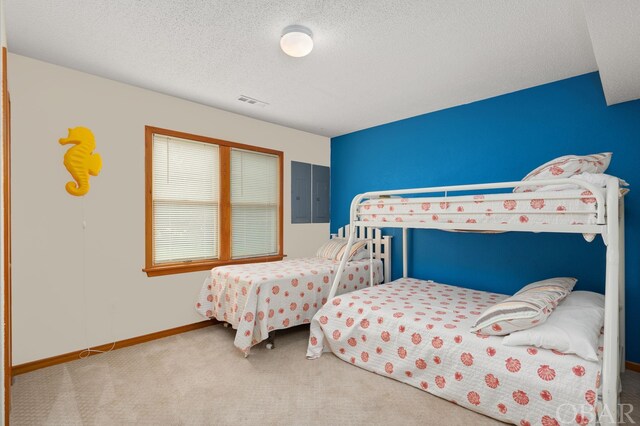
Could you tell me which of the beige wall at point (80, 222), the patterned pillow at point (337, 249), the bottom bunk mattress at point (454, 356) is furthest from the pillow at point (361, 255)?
the beige wall at point (80, 222)

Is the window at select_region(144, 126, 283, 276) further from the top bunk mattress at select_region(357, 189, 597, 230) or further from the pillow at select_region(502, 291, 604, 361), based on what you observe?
the pillow at select_region(502, 291, 604, 361)

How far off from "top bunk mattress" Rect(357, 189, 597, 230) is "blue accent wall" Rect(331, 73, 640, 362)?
1104 mm

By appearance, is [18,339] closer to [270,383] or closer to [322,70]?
[270,383]

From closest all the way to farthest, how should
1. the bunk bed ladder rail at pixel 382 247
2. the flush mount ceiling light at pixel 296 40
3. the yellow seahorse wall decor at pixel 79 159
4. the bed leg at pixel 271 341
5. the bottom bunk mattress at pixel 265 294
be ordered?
the flush mount ceiling light at pixel 296 40
the yellow seahorse wall decor at pixel 79 159
the bottom bunk mattress at pixel 265 294
the bed leg at pixel 271 341
the bunk bed ladder rail at pixel 382 247

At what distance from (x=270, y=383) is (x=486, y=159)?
2790 mm

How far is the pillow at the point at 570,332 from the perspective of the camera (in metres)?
1.64

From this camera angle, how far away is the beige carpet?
188 centimetres

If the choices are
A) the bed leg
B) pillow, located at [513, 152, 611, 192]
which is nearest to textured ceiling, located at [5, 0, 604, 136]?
pillow, located at [513, 152, 611, 192]

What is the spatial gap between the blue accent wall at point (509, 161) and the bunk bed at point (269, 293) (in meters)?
0.90

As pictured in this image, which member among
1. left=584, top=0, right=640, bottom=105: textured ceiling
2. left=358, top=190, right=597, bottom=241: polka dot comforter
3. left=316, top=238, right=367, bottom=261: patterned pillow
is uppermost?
left=584, top=0, right=640, bottom=105: textured ceiling

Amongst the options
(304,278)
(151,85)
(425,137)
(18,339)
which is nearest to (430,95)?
(425,137)

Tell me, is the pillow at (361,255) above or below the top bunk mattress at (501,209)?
below

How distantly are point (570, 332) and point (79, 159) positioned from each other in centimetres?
355
